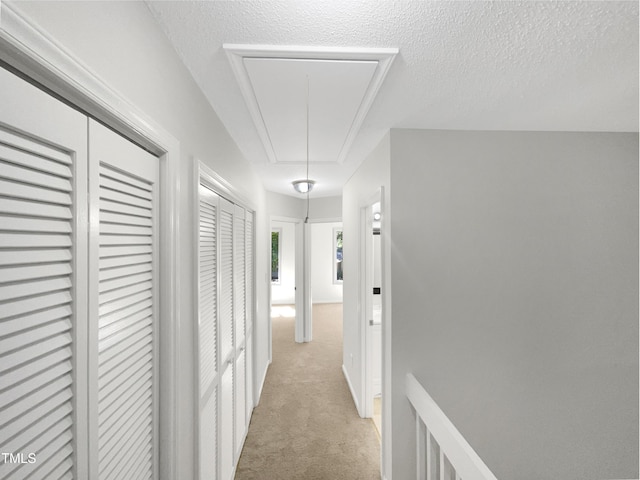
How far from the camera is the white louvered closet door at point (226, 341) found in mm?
1893

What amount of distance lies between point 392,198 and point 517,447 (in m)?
1.82

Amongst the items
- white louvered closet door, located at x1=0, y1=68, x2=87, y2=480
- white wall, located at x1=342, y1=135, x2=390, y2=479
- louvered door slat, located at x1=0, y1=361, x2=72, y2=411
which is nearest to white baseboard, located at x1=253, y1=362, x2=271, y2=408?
white wall, located at x1=342, y1=135, x2=390, y2=479

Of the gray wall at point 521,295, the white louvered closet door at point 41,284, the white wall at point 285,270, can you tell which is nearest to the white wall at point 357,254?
the gray wall at point 521,295

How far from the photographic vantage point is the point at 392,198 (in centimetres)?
196

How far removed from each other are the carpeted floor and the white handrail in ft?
2.45

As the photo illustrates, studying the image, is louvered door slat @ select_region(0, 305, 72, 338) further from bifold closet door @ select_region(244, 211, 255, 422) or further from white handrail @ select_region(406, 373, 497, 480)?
bifold closet door @ select_region(244, 211, 255, 422)

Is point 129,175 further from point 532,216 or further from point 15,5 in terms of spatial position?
point 532,216

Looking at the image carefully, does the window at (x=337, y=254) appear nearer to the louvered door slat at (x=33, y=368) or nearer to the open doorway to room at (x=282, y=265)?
the open doorway to room at (x=282, y=265)

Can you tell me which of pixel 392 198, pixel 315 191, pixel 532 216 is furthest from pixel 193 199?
pixel 315 191

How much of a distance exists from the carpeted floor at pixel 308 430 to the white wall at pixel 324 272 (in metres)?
3.61

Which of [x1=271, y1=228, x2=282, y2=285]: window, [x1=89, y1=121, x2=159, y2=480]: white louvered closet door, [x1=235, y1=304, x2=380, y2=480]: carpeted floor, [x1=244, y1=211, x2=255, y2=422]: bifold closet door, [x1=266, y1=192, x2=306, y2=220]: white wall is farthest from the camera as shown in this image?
[x1=271, y1=228, x2=282, y2=285]: window

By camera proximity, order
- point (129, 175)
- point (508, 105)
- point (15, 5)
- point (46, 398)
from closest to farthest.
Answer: point (15, 5)
point (46, 398)
point (129, 175)
point (508, 105)

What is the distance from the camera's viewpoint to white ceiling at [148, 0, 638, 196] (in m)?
0.95

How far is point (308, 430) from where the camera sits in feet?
8.78
